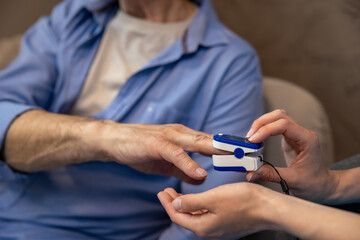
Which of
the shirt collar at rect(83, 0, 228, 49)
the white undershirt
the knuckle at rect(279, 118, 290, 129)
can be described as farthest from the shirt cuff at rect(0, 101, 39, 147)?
the knuckle at rect(279, 118, 290, 129)

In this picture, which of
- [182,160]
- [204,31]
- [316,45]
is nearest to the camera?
[182,160]

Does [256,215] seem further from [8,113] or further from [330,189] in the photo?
[8,113]

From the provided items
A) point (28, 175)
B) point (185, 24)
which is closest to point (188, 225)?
point (28, 175)

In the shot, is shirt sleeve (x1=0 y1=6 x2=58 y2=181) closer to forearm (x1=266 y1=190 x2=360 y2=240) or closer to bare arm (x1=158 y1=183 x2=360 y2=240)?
bare arm (x1=158 y1=183 x2=360 y2=240)

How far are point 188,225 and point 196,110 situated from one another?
0.35 meters

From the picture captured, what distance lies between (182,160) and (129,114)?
0.32 metres

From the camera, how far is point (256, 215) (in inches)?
16.3

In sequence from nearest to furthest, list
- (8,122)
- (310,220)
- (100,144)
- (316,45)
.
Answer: (310,220), (100,144), (8,122), (316,45)

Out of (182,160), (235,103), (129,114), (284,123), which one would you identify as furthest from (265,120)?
(129,114)

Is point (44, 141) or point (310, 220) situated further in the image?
point (44, 141)

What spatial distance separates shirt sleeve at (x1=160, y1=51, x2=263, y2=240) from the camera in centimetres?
63

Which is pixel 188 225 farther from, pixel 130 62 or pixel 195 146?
pixel 130 62

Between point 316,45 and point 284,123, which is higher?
point 284,123

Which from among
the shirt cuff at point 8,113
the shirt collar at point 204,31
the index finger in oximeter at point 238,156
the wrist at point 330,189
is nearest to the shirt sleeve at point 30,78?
the shirt cuff at point 8,113
